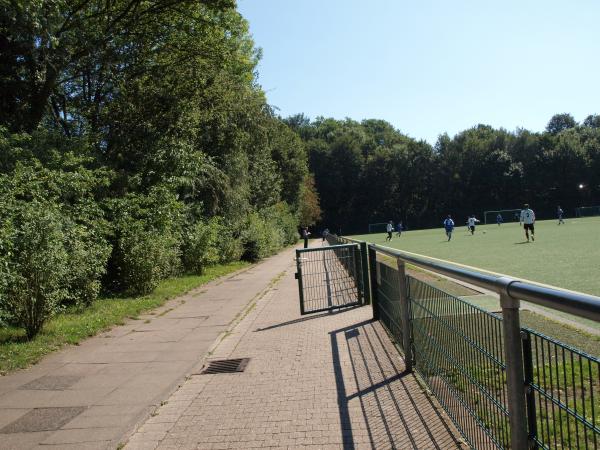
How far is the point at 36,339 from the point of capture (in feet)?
27.8

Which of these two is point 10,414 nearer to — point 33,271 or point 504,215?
point 33,271

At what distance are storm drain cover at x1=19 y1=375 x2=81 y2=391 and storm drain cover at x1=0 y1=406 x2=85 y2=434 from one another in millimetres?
843

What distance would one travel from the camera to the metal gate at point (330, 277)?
439 inches

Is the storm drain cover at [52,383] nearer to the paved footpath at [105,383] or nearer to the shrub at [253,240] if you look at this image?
the paved footpath at [105,383]

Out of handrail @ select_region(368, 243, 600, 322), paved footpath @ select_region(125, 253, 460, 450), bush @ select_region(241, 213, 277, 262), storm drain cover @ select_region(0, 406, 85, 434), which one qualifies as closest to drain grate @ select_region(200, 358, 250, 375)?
paved footpath @ select_region(125, 253, 460, 450)

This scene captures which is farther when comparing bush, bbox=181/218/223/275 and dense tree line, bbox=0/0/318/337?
bush, bbox=181/218/223/275

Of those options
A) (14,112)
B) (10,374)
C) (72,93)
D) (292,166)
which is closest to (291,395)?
(10,374)

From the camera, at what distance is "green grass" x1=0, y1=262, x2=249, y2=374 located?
25.0ft

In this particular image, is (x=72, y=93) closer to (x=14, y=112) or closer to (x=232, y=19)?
(x=14, y=112)

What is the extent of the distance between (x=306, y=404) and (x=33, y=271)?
17.8 ft

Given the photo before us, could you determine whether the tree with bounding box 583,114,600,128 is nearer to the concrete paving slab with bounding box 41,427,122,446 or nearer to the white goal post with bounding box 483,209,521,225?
the white goal post with bounding box 483,209,521,225

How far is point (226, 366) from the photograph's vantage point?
7027 mm

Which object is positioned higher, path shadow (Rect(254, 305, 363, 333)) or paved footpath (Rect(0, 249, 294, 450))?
paved footpath (Rect(0, 249, 294, 450))

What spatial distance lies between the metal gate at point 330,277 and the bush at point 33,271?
450 cm
